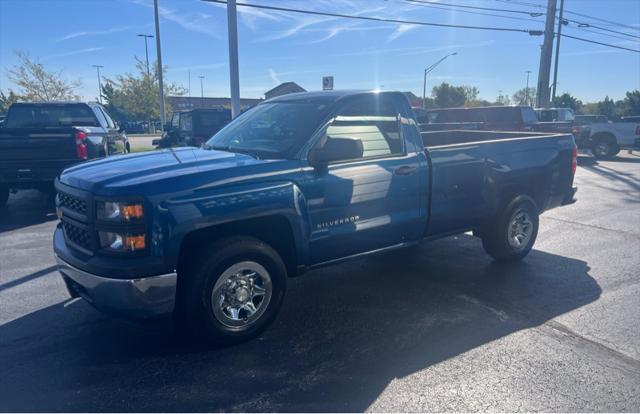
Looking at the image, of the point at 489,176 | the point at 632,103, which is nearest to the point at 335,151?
the point at 489,176

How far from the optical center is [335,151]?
3.98 meters

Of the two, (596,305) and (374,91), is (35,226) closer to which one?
(374,91)

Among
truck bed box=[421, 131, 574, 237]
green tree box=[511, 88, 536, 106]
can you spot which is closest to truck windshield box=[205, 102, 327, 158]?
truck bed box=[421, 131, 574, 237]

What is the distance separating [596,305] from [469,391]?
2284 mm

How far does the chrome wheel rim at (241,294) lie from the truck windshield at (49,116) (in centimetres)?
877

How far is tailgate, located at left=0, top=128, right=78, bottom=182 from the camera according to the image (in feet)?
27.5

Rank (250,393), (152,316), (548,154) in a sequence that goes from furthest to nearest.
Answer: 1. (548,154)
2. (152,316)
3. (250,393)

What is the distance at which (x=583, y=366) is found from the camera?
3.56 metres

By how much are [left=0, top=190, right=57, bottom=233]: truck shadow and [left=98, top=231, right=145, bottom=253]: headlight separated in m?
5.61

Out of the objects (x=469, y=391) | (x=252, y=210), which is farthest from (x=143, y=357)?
(x=469, y=391)

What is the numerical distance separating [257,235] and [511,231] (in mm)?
3460

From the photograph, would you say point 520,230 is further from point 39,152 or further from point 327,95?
point 39,152

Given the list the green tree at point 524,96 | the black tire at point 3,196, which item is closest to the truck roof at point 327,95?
the black tire at point 3,196

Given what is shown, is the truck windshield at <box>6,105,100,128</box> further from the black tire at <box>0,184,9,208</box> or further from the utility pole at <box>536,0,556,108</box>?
the utility pole at <box>536,0,556,108</box>
